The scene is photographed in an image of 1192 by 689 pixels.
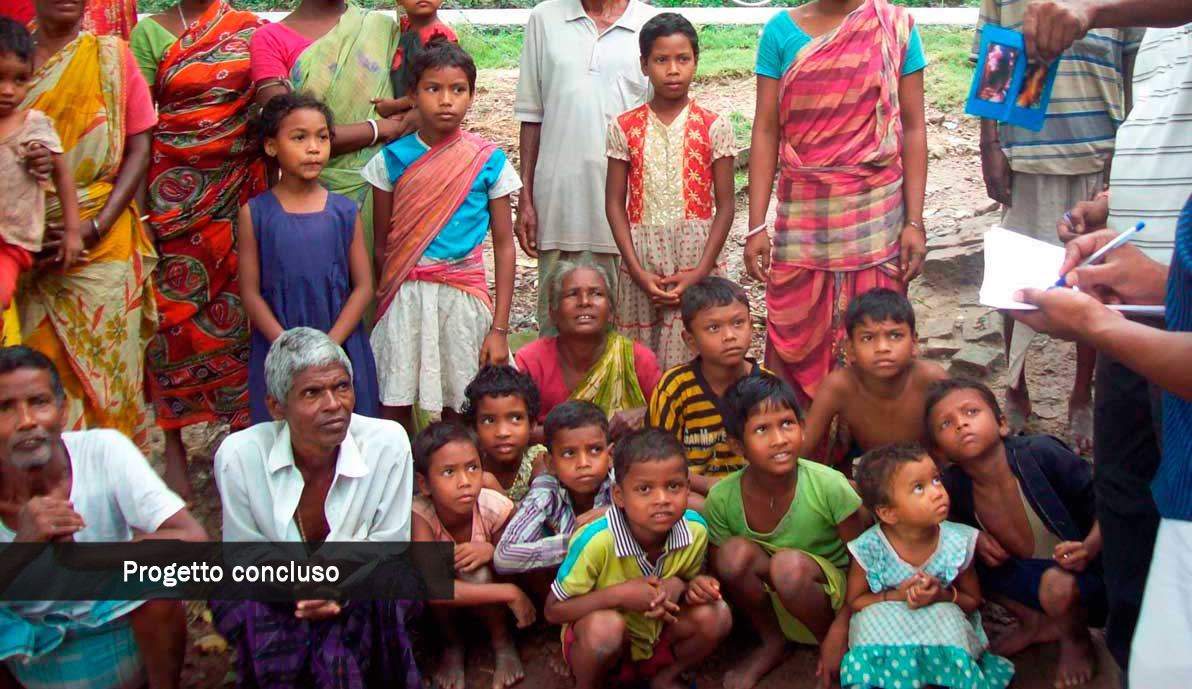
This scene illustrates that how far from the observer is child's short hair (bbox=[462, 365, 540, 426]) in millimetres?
3824

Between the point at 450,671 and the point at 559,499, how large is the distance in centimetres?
61

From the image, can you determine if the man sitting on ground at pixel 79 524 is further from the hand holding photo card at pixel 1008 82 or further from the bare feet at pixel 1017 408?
the bare feet at pixel 1017 408

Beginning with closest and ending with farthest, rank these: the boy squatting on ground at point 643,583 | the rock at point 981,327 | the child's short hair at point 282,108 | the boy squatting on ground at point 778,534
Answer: the boy squatting on ground at point 643,583 → the boy squatting on ground at point 778,534 → the child's short hair at point 282,108 → the rock at point 981,327

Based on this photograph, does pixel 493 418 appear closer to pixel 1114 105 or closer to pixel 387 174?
pixel 387 174

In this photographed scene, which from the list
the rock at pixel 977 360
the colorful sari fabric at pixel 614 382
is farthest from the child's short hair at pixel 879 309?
the rock at pixel 977 360

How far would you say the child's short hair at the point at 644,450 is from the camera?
318 centimetres

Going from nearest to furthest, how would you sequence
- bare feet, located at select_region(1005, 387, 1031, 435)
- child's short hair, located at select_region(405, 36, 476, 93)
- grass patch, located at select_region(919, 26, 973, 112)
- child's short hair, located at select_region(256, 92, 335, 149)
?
child's short hair, located at select_region(256, 92, 335, 149)
child's short hair, located at select_region(405, 36, 476, 93)
bare feet, located at select_region(1005, 387, 1031, 435)
grass patch, located at select_region(919, 26, 973, 112)

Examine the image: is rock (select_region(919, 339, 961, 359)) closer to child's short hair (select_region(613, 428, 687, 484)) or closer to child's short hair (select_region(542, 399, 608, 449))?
child's short hair (select_region(542, 399, 608, 449))

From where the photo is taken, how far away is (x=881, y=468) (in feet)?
10.3

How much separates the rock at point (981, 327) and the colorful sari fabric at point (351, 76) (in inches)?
118

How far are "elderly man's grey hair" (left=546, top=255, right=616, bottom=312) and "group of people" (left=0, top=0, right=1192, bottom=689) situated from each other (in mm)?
22

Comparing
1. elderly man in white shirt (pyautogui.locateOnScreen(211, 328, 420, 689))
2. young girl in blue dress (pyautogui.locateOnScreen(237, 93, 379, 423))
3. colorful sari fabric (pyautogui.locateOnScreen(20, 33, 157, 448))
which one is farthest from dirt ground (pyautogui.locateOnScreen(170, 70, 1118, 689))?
young girl in blue dress (pyautogui.locateOnScreen(237, 93, 379, 423))

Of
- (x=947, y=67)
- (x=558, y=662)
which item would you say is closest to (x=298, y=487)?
(x=558, y=662)

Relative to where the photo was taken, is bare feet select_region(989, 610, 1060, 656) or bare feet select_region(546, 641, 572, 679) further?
bare feet select_region(546, 641, 572, 679)
